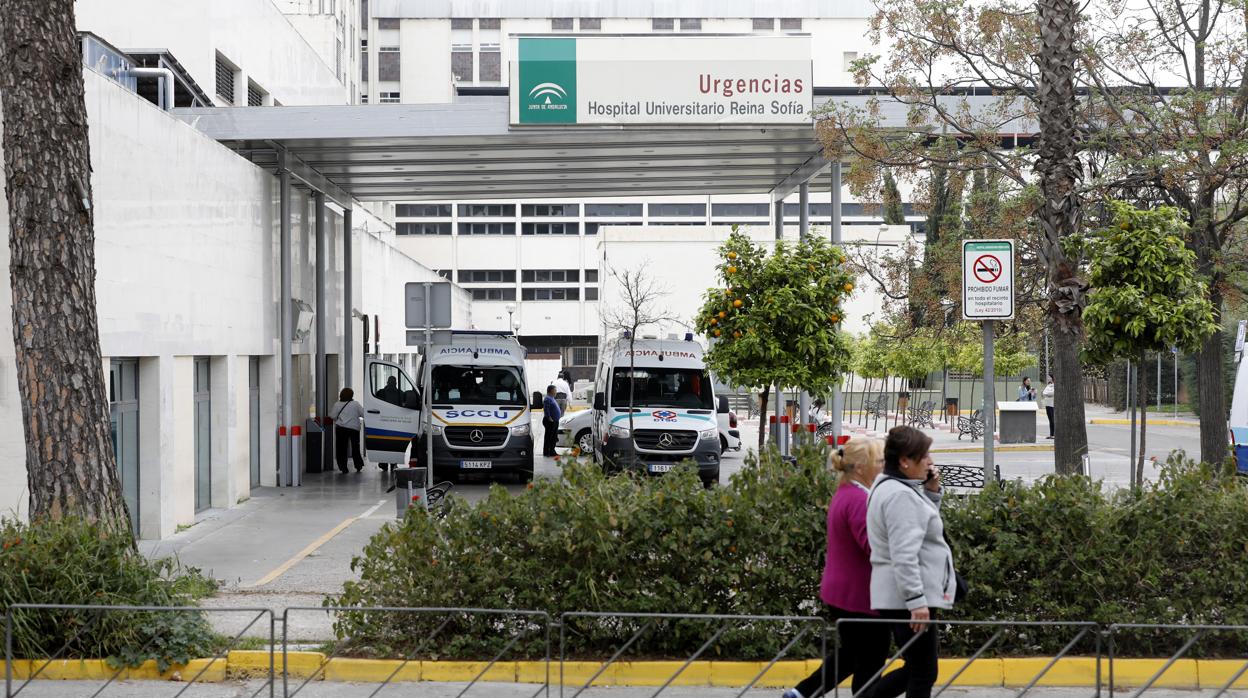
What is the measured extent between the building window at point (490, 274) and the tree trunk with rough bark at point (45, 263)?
76116 mm

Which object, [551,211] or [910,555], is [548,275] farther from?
[910,555]

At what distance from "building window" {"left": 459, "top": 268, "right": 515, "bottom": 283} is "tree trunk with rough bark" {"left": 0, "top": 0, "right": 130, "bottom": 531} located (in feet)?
250

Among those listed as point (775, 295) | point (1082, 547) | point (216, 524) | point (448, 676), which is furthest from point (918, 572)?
point (775, 295)

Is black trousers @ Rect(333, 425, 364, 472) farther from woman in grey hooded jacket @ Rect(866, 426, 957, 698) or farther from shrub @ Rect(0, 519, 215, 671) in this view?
woman in grey hooded jacket @ Rect(866, 426, 957, 698)

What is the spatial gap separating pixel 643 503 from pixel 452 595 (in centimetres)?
139

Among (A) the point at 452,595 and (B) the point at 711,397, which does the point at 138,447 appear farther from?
(B) the point at 711,397

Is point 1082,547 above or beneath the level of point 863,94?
beneath

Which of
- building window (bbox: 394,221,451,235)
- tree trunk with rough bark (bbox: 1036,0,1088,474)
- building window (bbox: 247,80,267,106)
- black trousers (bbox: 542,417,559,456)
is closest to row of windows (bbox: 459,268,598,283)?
building window (bbox: 394,221,451,235)

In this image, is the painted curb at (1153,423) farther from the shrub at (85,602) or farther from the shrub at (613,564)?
the shrub at (85,602)

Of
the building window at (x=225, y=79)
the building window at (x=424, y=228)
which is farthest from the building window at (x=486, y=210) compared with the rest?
the building window at (x=225, y=79)

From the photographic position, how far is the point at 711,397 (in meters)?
23.5

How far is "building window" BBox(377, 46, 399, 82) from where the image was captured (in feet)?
292

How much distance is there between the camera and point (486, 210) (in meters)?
85.8

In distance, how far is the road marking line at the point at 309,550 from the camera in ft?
41.6
